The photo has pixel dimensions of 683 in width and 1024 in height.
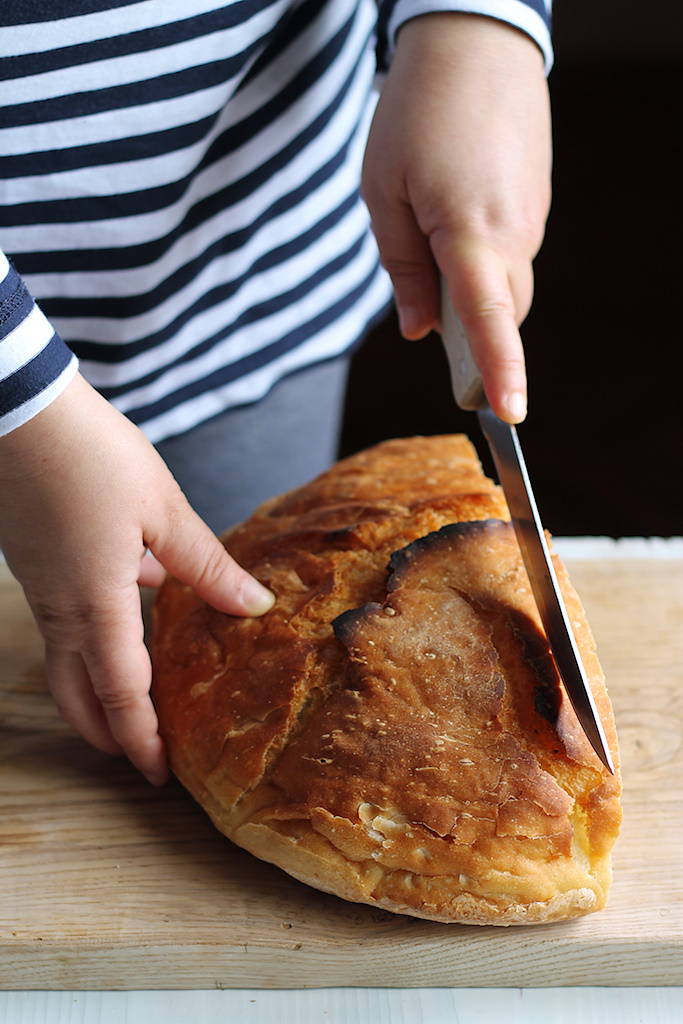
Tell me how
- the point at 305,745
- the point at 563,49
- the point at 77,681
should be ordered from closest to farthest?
1. the point at 305,745
2. the point at 77,681
3. the point at 563,49

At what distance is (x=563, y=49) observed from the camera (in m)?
3.01

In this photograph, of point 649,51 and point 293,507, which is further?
point 649,51

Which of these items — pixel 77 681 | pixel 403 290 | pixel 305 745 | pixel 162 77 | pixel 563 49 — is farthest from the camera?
pixel 563 49

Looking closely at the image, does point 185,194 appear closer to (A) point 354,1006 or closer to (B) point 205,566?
(B) point 205,566

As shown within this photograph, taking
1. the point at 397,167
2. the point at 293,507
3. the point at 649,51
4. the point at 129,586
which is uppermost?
the point at 397,167

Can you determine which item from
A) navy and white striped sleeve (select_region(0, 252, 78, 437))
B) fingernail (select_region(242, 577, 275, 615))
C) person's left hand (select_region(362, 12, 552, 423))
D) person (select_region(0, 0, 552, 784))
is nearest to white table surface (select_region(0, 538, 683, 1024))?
person (select_region(0, 0, 552, 784))

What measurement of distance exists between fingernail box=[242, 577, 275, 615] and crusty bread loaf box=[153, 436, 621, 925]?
13 millimetres

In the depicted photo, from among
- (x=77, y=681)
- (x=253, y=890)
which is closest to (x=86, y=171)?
(x=77, y=681)

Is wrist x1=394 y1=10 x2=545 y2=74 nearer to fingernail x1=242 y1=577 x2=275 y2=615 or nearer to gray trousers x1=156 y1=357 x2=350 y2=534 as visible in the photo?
gray trousers x1=156 y1=357 x2=350 y2=534

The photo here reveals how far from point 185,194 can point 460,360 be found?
46cm

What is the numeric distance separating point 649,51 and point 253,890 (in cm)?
313

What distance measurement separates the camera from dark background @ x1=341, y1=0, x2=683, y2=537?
2924 mm

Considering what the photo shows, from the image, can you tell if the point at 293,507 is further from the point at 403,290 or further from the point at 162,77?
the point at 162,77

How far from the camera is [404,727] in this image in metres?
0.83
